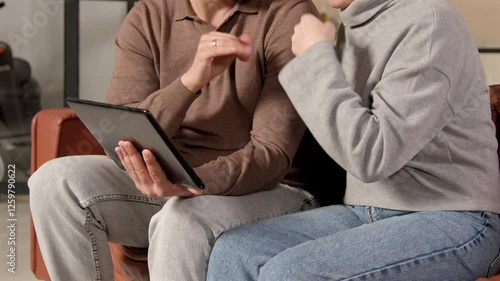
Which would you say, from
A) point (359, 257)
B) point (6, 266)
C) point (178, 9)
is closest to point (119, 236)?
point (178, 9)

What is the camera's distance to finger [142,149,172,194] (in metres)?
1.41

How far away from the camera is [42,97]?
13.1 ft

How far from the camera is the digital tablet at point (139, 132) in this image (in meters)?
1.32

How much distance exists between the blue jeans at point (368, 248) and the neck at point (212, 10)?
0.53m

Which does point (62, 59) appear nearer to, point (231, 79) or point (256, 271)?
point (231, 79)

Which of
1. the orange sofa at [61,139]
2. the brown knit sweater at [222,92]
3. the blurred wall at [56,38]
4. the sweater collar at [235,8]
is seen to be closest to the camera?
the brown knit sweater at [222,92]

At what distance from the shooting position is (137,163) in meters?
1.45

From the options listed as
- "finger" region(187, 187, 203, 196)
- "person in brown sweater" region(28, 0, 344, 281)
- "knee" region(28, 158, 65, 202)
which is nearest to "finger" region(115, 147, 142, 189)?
"person in brown sweater" region(28, 0, 344, 281)

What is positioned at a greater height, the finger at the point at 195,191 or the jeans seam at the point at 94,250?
the finger at the point at 195,191

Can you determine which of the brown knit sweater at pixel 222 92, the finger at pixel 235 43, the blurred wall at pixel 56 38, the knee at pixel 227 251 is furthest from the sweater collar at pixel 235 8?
the blurred wall at pixel 56 38

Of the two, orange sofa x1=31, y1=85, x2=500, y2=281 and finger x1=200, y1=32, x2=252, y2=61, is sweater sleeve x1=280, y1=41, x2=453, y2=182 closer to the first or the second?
finger x1=200, y1=32, x2=252, y2=61

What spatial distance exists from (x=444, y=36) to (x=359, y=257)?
375 mm

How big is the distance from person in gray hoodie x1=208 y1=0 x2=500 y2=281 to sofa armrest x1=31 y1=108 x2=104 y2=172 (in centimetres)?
81

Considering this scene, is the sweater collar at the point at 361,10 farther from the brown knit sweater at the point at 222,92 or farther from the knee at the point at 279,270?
the knee at the point at 279,270
